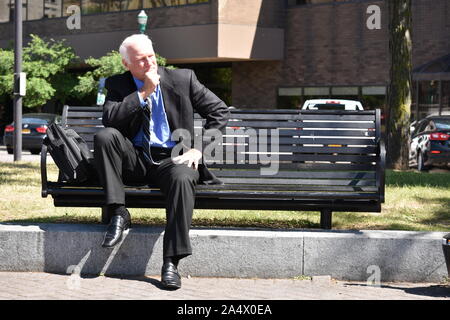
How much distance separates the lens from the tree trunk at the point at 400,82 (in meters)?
15.5

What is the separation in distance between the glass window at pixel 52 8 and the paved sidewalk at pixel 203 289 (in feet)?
117

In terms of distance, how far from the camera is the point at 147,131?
20.2ft

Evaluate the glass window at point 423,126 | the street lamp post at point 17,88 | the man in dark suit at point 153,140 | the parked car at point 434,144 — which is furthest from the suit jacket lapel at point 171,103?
the glass window at point 423,126

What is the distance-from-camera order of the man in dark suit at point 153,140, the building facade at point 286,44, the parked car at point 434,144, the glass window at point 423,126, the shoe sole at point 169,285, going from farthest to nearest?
the building facade at point 286,44, the glass window at point 423,126, the parked car at point 434,144, the man in dark suit at point 153,140, the shoe sole at point 169,285

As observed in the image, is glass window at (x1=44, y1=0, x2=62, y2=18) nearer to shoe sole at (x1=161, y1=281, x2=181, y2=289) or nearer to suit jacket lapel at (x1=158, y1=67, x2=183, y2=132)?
suit jacket lapel at (x1=158, y1=67, x2=183, y2=132)

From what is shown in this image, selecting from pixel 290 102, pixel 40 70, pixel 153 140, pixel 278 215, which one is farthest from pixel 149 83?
pixel 40 70

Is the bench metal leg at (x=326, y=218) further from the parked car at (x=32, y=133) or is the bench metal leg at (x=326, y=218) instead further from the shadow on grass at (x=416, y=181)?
the parked car at (x=32, y=133)

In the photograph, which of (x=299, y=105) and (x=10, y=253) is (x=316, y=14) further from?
(x=10, y=253)

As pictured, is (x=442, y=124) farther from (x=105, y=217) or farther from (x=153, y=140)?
(x=153, y=140)

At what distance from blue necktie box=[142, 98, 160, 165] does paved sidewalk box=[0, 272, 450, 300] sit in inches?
33.6

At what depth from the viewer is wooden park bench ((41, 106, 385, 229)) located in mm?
6238

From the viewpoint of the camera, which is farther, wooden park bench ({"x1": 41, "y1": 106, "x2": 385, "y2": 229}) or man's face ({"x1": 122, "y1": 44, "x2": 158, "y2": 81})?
wooden park bench ({"x1": 41, "y1": 106, "x2": 385, "y2": 229})

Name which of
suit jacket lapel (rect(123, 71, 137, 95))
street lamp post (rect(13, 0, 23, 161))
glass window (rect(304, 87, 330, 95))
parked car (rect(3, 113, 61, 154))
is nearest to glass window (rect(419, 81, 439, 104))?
glass window (rect(304, 87, 330, 95))
